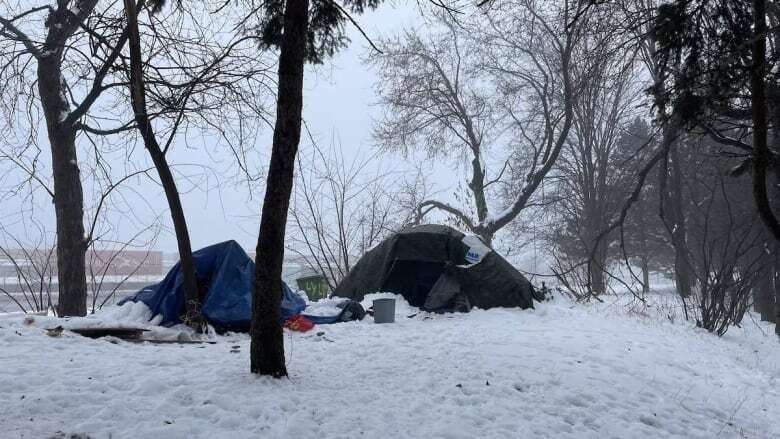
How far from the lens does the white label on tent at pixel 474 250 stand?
9.20 metres

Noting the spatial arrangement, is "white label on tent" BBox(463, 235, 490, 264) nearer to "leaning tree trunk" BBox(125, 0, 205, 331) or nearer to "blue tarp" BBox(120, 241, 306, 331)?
"blue tarp" BBox(120, 241, 306, 331)

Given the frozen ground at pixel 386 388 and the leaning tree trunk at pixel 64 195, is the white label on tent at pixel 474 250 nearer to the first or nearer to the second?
the frozen ground at pixel 386 388

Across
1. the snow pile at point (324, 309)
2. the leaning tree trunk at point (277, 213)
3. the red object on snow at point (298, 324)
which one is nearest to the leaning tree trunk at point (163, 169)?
the red object on snow at point (298, 324)

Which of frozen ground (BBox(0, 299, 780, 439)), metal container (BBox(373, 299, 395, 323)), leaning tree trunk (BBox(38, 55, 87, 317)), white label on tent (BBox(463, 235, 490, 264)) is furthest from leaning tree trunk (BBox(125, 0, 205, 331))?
white label on tent (BBox(463, 235, 490, 264))

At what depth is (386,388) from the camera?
4340 mm

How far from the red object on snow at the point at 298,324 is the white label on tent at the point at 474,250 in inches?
132

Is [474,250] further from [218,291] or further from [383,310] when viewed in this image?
[218,291]

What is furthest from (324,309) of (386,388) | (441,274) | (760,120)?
(760,120)

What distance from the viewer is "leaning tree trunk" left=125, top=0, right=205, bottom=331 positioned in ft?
17.9

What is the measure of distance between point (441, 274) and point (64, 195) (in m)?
5.93

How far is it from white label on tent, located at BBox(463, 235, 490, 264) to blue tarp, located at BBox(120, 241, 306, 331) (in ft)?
10.8

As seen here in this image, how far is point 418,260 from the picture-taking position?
941cm

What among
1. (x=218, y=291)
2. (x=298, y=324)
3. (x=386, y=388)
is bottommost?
(x=386, y=388)

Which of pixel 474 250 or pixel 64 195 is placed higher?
pixel 64 195
